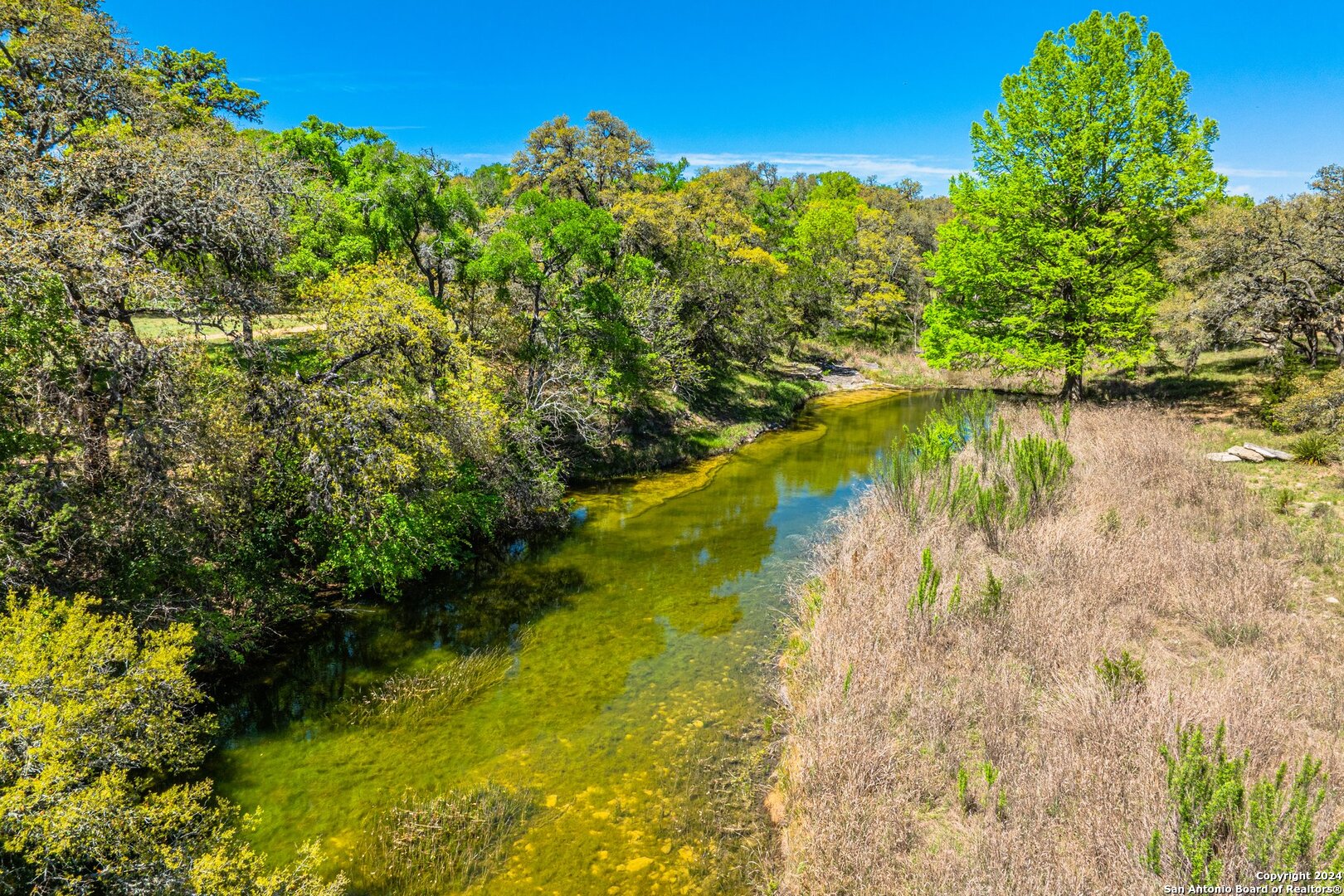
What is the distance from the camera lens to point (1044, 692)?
7.15 meters

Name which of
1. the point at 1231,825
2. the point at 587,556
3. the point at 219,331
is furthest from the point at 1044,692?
the point at 219,331

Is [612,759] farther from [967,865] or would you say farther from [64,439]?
[64,439]

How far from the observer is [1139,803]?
203 inches

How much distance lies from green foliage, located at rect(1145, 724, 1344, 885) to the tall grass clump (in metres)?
6.21

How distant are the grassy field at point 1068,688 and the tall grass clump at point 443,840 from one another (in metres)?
3.24

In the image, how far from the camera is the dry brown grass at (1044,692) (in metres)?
5.26

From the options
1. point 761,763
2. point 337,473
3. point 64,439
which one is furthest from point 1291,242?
point 64,439

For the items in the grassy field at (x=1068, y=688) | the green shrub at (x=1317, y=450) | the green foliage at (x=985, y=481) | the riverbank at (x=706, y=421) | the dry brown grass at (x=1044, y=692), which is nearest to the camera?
the grassy field at (x=1068, y=688)

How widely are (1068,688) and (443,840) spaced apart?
7205mm

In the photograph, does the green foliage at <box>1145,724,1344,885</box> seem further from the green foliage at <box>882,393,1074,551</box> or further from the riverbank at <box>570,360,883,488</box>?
the riverbank at <box>570,360,883,488</box>

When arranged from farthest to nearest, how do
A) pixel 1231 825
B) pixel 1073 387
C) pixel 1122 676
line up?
1. pixel 1073 387
2. pixel 1122 676
3. pixel 1231 825

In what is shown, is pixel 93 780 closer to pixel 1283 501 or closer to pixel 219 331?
pixel 219 331

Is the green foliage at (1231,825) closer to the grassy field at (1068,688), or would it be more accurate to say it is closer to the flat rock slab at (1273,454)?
the grassy field at (1068,688)

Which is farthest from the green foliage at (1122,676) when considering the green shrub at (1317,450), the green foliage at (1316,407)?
the green foliage at (1316,407)
